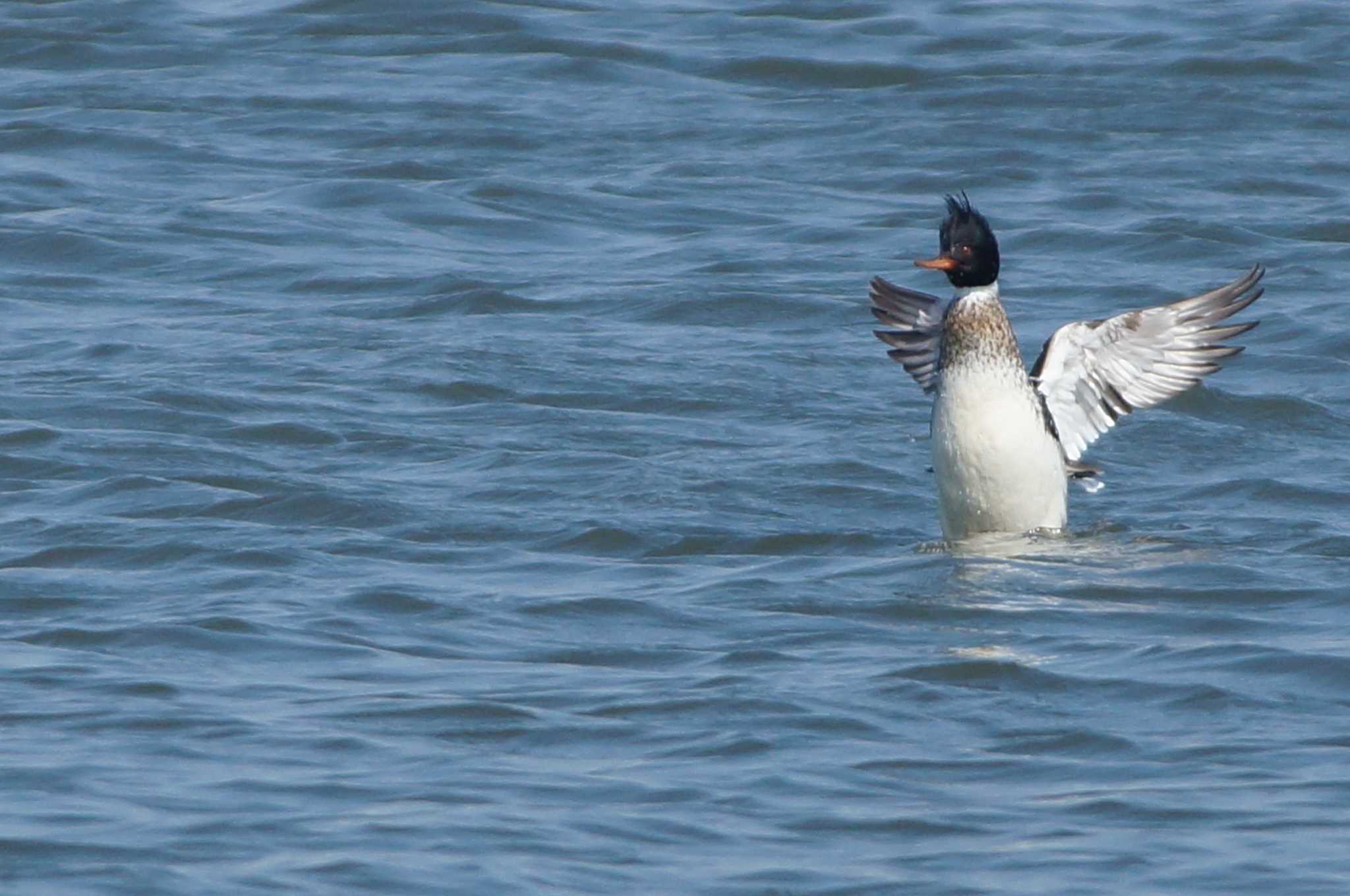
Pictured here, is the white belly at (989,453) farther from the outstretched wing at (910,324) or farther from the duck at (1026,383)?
the outstretched wing at (910,324)

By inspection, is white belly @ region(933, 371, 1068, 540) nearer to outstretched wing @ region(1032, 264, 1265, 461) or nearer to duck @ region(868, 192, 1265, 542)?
duck @ region(868, 192, 1265, 542)

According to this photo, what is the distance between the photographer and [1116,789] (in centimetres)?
714

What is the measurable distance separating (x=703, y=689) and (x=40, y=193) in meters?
9.81

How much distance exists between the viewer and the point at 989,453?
10.5 meters

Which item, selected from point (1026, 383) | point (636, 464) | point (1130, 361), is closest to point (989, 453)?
point (1026, 383)

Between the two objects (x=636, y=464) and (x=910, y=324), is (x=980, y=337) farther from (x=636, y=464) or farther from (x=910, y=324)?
(x=636, y=464)

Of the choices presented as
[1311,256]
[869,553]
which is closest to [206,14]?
[1311,256]

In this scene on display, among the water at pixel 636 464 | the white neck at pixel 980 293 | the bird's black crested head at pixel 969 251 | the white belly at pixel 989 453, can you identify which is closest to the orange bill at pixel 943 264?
the bird's black crested head at pixel 969 251

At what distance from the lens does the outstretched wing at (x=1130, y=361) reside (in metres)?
11.0

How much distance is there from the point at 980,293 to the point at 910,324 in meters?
1.29

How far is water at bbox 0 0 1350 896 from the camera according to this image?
22.8 ft

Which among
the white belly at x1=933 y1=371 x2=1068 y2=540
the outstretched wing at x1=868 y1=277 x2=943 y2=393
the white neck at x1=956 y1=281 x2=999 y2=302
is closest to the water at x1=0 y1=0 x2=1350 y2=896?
the white belly at x1=933 y1=371 x2=1068 y2=540

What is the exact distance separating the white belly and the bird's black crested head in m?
0.45

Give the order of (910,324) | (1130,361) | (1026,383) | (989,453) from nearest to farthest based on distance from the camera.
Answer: (989,453)
(1026,383)
(1130,361)
(910,324)
